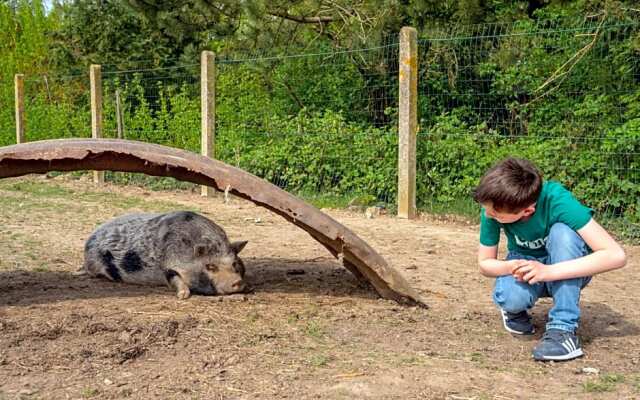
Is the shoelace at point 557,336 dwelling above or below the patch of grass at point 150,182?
above

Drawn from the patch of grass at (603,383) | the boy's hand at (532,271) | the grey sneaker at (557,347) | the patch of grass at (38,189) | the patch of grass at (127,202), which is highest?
the boy's hand at (532,271)

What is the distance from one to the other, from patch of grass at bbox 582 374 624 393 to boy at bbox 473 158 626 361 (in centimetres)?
28

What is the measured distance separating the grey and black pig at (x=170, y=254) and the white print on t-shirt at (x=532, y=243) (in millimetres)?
2020

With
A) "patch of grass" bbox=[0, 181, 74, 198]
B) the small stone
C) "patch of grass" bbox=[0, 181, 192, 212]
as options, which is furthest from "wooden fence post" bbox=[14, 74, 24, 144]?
the small stone

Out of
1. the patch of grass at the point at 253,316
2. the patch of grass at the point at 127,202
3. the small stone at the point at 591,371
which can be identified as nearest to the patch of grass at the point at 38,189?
the patch of grass at the point at 127,202

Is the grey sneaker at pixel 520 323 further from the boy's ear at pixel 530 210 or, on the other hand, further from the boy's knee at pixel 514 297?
the boy's ear at pixel 530 210

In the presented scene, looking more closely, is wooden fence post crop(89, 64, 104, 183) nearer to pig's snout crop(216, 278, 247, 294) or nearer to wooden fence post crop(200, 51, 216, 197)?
wooden fence post crop(200, 51, 216, 197)

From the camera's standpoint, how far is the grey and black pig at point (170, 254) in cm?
563

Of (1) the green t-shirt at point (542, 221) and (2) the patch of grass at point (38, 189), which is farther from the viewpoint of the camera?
(2) the patch of grass at point (38, 189)

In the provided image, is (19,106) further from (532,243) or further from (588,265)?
(588,265)

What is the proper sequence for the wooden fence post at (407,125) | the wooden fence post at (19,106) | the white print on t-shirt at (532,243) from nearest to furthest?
the white print on t-shirt at (532,243), the wooden fence post at (407,125), the wooden fence post at (19,106)

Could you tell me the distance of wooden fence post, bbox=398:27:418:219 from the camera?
9.94 meters

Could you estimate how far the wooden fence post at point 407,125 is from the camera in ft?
32.6

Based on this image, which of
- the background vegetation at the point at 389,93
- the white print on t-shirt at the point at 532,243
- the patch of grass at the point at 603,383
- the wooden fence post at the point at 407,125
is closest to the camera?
the patch of grass at the point at 603,383
